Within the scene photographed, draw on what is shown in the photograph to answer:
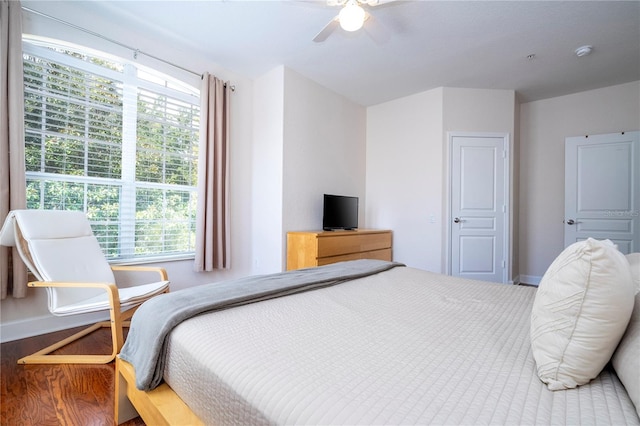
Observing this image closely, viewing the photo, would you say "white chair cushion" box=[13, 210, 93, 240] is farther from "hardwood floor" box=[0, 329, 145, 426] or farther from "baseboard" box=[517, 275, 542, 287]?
"baseboard" box=[517, 275, 542, 287]

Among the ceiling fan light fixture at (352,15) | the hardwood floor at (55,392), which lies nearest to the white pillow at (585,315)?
the hardwood floor at (55,392)

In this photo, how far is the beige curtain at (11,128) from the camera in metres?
2.01

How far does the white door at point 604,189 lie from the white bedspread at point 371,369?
11.8 feet

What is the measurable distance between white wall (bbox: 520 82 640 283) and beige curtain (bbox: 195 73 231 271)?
432 cm

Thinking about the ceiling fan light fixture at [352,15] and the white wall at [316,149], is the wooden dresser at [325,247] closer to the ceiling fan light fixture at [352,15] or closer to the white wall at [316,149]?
the white wall at [316,149]

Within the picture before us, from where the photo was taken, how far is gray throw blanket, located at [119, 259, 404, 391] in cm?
100

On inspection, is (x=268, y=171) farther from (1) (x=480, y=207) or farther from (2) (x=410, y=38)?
(1) (x=480, y=207)

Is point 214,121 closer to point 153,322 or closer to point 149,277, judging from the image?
point 149,277

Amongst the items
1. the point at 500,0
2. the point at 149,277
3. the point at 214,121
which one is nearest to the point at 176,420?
the point at 149,277

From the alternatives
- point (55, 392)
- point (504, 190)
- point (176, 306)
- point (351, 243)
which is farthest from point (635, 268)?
point (504, 190)

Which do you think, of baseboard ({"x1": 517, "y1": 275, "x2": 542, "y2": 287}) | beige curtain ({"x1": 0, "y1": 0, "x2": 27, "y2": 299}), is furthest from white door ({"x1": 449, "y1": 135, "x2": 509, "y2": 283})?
beige curtain ({"x1": 0, "y1": 0, "x2": 27, "y2": 299})

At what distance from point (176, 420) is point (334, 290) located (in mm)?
847

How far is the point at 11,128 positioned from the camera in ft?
6.67

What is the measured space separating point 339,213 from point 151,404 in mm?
2972
